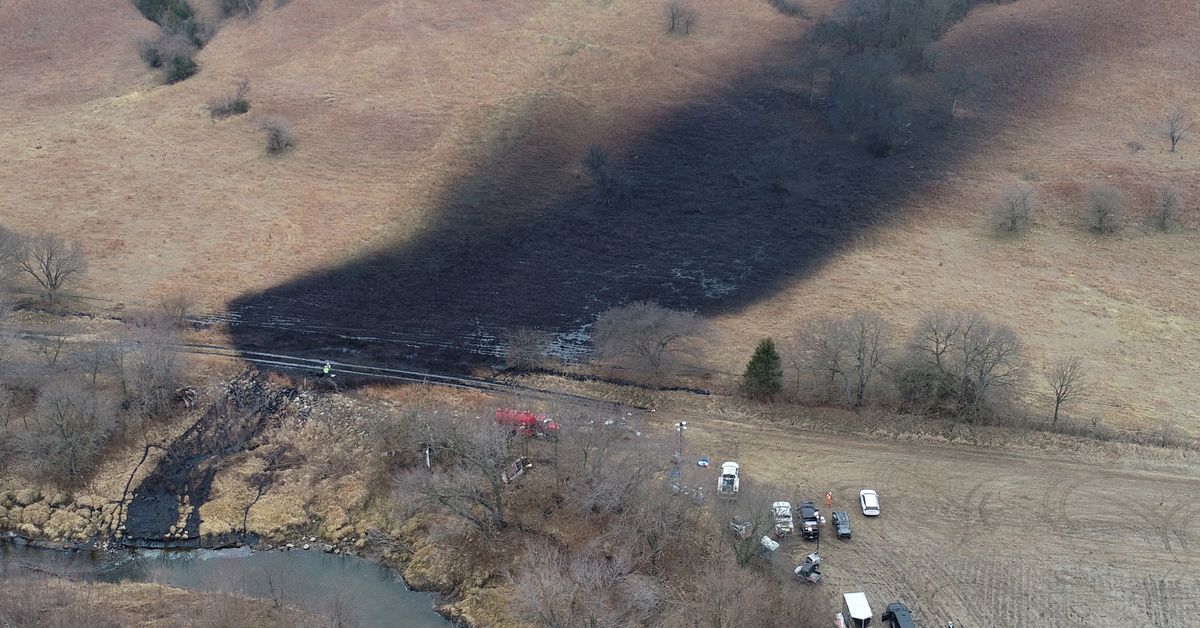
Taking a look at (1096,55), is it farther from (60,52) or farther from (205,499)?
(60,52)

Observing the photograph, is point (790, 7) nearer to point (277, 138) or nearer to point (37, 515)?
point (277, 138)

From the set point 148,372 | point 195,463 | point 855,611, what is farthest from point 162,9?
point 855,611

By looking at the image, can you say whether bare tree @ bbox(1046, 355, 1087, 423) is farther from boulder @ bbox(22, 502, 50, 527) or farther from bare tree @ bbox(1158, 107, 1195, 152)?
boulder @ bbox(22, 502, 50, 527)

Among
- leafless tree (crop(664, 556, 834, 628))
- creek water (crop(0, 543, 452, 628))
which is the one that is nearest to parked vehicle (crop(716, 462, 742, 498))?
leafless tree (crop(664, 556, 834, 628))

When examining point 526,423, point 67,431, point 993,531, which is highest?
point 526,423

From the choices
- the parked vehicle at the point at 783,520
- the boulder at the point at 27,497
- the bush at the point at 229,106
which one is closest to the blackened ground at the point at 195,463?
the boulder at the point at 27,497

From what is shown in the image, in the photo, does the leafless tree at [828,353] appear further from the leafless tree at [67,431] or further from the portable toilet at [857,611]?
the leafless tree at [67,431]
